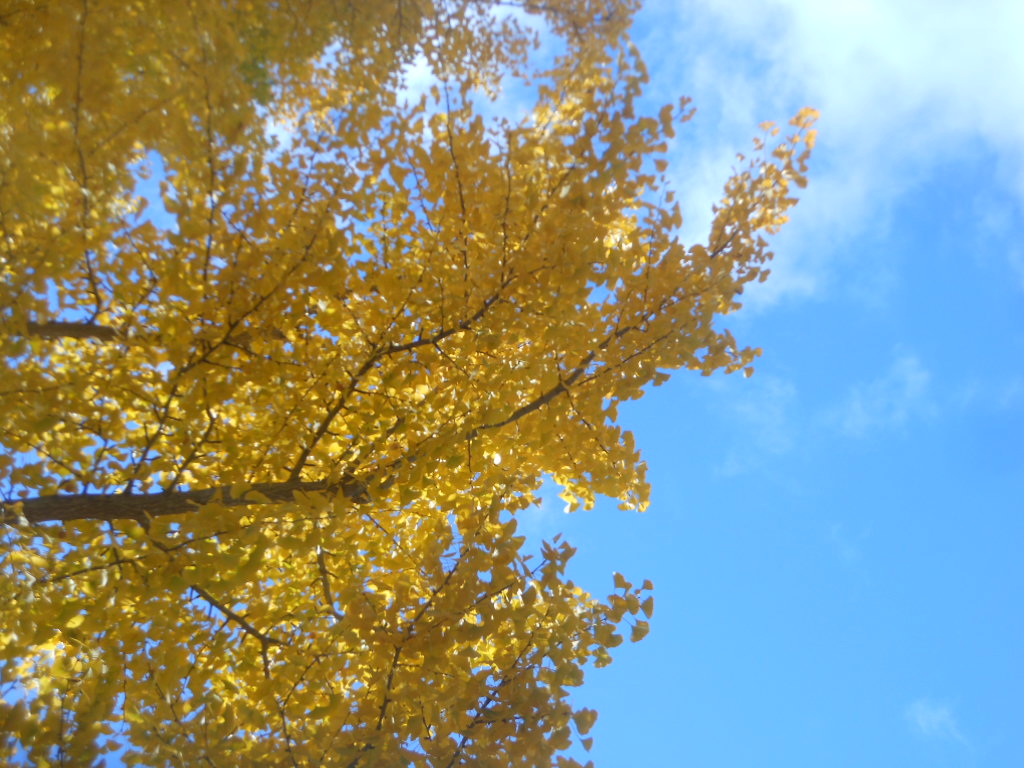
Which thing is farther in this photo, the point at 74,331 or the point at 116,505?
the point at 74,331

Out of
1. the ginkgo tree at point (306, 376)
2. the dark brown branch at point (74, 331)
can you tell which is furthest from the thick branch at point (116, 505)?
the dark brown branch at point (74, 331)

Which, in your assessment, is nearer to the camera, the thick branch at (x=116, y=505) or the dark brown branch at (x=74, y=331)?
the thick branch at (x=116, y=505)

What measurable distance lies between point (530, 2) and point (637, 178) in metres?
4.50

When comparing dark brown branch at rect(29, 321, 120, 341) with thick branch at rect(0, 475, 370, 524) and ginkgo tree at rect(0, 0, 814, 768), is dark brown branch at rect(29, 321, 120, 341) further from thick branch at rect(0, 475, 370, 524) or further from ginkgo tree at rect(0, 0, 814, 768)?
thick branch at rect(0, 475, 370, 524)

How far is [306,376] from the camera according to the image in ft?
7.80

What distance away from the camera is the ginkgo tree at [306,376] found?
6.23 feet

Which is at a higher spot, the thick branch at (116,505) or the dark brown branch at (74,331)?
the dark brown branch at (74,331)

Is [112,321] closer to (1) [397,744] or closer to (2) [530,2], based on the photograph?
(1) [397,744]

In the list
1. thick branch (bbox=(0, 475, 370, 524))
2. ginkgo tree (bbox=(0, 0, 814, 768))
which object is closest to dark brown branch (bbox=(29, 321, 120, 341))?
ginkgo tree (bbox=(0, 0, 814, 768))

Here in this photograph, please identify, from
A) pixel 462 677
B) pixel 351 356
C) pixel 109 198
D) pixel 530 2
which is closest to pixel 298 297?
pixel 351 356

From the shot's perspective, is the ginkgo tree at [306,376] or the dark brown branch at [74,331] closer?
the ginkgo tree at [306,376]

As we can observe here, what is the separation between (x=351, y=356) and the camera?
2.43 metres

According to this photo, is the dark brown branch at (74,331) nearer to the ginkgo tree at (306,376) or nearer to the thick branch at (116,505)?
the ginkgo tree at (306,376)

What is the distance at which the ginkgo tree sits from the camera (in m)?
1.90
